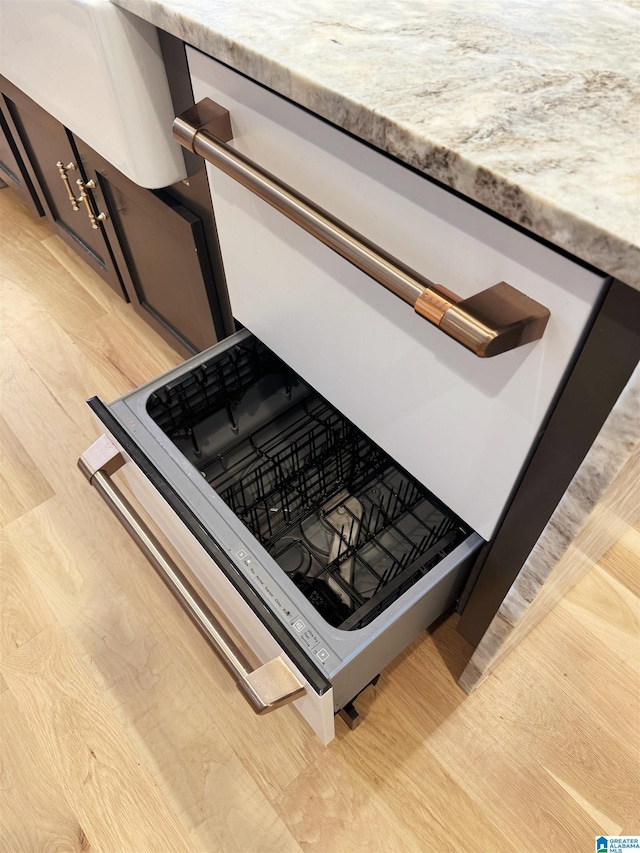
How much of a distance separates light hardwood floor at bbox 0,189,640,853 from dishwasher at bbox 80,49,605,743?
120mm

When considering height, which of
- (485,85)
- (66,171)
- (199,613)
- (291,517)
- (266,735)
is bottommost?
(266,735)

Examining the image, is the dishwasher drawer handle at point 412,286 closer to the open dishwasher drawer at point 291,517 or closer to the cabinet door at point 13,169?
the open dishwasher drawer at point 291,517

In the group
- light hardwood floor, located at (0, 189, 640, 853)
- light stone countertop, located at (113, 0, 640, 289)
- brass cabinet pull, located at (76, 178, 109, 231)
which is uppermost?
light stone countertop, located at (113, 0, 640, 289)

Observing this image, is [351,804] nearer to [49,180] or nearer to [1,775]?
[1,775]

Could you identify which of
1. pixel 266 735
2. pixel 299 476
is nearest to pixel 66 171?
pixel 299 476

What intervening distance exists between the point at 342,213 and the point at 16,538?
867 millimetres

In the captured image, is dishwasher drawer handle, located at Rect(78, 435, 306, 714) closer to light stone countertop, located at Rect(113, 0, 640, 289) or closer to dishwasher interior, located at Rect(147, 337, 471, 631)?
dishwasher interior, located at Rect(147, 337, 471, 631)

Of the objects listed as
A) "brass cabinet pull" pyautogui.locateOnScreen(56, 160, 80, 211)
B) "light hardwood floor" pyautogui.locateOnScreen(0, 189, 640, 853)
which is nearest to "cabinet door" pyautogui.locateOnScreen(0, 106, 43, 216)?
"brass cabinet pull" pyautogui.locateOnScreen(56, 160, 80, 211)

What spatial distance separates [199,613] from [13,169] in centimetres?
129

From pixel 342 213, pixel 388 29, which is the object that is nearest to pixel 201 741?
pixel 342 213

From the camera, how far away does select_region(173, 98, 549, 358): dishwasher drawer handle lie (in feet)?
1.35

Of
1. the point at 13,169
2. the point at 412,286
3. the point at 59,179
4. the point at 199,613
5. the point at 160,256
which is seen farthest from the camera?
the point at 13,169

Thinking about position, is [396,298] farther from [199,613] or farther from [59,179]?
[59,179]

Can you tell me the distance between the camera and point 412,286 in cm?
45
